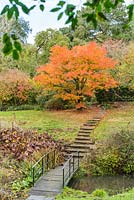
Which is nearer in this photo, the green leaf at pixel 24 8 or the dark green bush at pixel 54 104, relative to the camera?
the green leaf at pixel 24 8

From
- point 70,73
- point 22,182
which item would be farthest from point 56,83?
point 22,182

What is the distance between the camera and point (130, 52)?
25.0 m

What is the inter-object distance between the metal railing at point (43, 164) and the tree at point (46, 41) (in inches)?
646

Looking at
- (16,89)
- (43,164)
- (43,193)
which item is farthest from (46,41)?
(43,193)

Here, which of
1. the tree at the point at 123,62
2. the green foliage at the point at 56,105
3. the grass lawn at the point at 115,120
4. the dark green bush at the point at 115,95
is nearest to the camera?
the grass lawn at the point at 115,120

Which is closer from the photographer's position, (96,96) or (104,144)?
(104,144)

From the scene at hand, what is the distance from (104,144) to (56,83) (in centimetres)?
770

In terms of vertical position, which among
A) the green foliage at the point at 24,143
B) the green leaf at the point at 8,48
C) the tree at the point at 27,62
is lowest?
the green foliage at the point at 24,143

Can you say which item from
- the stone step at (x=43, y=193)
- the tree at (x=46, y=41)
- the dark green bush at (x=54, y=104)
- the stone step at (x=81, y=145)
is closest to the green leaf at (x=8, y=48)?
the stone step at (x=43, y=193)

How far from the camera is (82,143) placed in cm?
1769

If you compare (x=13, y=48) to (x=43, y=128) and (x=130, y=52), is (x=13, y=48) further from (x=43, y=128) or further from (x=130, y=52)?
(x=130, y=52)

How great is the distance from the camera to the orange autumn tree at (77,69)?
22250 mm

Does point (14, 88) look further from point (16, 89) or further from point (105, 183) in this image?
point (105, 183)

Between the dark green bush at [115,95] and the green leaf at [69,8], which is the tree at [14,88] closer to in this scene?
the dark green bush at [115,95]
